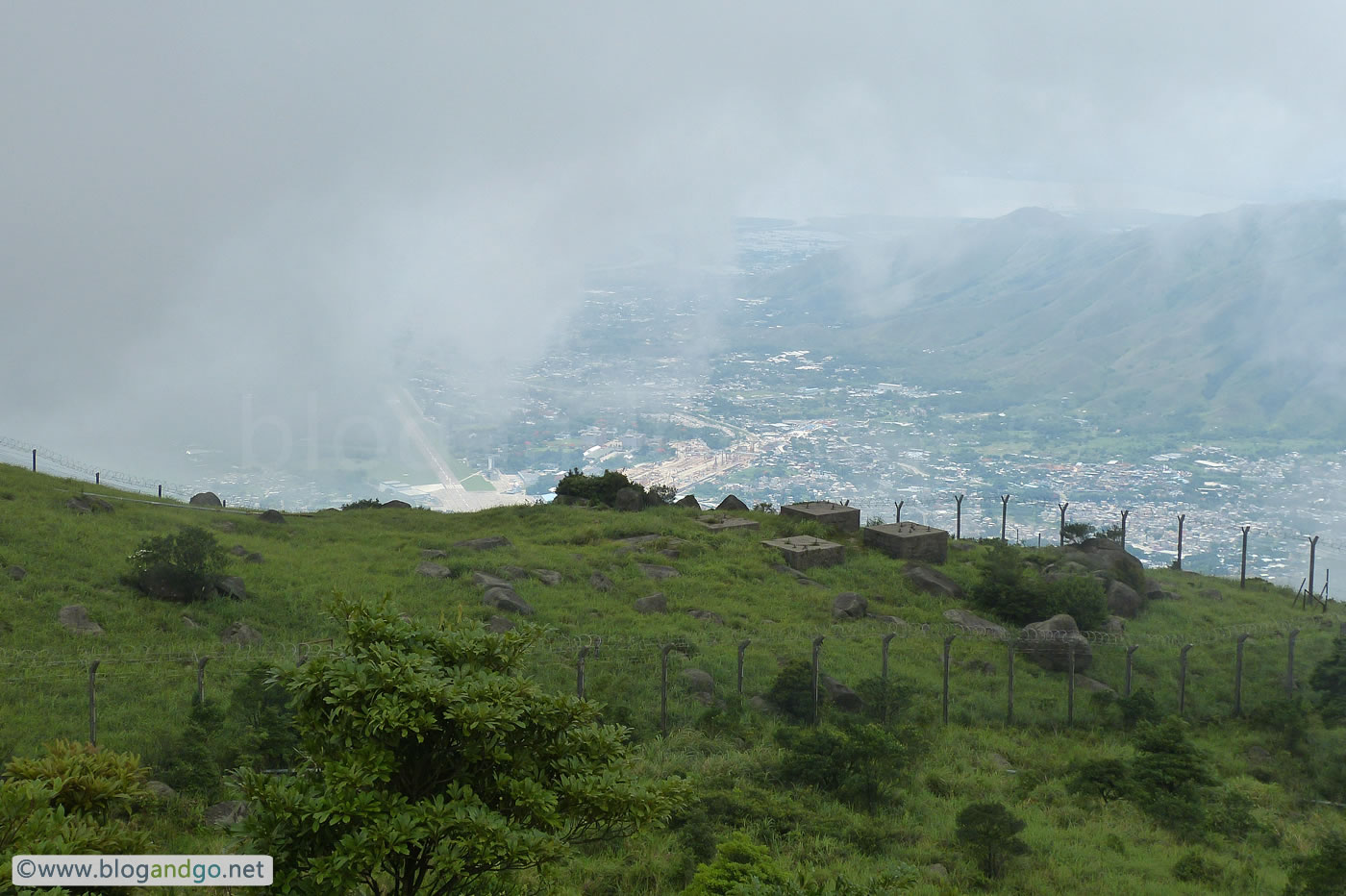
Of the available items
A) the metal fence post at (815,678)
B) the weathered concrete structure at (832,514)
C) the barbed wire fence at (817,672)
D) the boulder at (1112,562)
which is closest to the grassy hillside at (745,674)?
the barbed wire fence at (817,672)

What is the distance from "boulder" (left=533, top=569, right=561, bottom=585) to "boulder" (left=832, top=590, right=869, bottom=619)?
1050 cm

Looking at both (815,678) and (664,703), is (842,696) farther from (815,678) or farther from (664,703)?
(664,703)

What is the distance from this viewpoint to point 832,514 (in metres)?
50.5

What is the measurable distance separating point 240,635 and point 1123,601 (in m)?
34.5

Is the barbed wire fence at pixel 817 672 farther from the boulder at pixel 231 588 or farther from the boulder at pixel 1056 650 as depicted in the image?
the boulder at pixel 231 588

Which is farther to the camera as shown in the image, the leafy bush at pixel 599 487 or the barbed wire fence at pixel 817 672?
the leafy bush at pixel 599 487

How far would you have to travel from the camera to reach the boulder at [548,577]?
120 feet

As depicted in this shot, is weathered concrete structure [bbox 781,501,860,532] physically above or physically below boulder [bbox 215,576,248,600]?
above

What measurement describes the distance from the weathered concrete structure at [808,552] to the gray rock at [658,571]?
252 inches

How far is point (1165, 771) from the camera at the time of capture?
2264 cm

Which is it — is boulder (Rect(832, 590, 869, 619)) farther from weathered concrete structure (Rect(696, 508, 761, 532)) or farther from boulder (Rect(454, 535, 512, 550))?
boulder (Rect(454, 535, 512, 550))

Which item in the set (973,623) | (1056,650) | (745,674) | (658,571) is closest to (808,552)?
(658,571)

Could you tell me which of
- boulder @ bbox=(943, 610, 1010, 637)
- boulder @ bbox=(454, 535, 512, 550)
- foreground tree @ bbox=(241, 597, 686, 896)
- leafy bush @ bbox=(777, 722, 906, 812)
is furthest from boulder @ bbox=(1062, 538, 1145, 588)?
foreground tree @ bbox=(241, 597, 686, 896)

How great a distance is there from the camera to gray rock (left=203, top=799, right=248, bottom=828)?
17.3 metres
